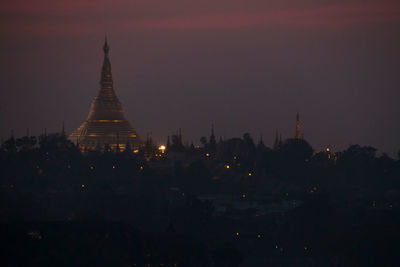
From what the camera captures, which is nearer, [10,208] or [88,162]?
[10,208]

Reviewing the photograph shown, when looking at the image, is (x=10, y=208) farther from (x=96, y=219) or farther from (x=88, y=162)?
(x=88, y=162)

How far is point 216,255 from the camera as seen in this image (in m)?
121

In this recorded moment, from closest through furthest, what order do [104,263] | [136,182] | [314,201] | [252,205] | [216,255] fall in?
[104,263] < [216,255] < [314,201] < [252,205] < [136,182]

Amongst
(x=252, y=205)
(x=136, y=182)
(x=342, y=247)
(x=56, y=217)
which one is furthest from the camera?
(x=136, y=182)

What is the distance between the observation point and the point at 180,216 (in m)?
144

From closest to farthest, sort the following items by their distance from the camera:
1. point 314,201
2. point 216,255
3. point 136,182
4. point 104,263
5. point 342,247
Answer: point 104,263, point 216,255, point 342,247, point 314,201, point 136,182

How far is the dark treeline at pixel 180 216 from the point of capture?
11556cm

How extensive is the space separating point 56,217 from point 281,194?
47437 millimetres

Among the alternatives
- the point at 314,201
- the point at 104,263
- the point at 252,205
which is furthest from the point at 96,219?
the point at 252,205

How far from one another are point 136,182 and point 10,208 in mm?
52441

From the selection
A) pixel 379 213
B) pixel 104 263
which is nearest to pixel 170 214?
pixel 379 213

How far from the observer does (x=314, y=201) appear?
15212 cm

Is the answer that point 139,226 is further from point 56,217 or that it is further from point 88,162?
point 88,162

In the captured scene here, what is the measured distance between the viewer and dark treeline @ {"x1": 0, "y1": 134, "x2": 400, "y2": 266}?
116 metres
